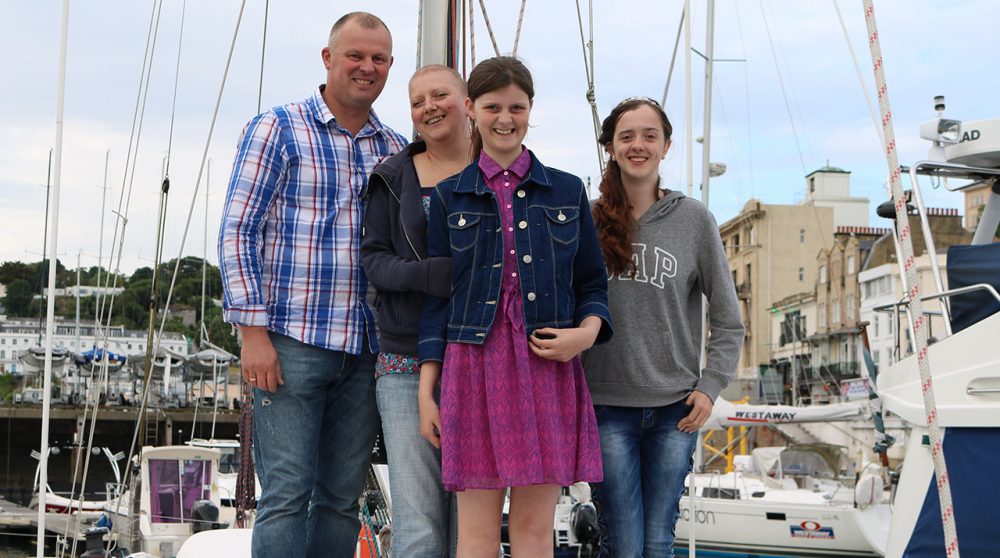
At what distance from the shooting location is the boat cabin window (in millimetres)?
17406

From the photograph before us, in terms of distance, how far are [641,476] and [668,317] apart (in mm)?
522

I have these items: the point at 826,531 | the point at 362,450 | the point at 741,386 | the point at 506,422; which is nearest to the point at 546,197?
Result: the point at 506,422

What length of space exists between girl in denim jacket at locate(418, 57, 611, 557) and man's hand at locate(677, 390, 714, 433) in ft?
1.50

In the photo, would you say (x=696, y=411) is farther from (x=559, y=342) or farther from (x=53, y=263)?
(x=53, y=263)

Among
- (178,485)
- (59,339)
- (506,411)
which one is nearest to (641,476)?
(506,411)

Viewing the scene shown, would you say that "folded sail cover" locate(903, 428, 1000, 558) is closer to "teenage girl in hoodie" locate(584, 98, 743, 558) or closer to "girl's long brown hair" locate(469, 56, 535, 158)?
"teenage girl in hoodie" locate(584, 98, 743, 558)

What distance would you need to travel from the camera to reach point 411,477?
2.94 metres

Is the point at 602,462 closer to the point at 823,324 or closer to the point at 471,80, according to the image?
the point at 471,80

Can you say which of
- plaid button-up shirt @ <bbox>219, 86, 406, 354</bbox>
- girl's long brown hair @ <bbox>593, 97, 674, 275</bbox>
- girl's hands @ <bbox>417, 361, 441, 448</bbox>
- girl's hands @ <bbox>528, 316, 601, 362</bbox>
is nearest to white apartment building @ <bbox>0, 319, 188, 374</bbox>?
plaid button-up shirt @ <bbox>219, 86, 406, 354</bbox>

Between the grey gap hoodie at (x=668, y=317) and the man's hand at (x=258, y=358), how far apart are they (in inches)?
38.9

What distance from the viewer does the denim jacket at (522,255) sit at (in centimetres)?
284

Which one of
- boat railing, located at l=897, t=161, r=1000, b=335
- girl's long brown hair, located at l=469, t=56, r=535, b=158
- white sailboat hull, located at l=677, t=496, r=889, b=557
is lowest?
white sailboat hull, located at l=677, t=496, r=889, b=557

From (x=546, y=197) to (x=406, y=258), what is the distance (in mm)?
440

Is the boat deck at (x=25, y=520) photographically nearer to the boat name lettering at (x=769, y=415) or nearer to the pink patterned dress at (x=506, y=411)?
the boat name lettering at (x=769, y=415)
